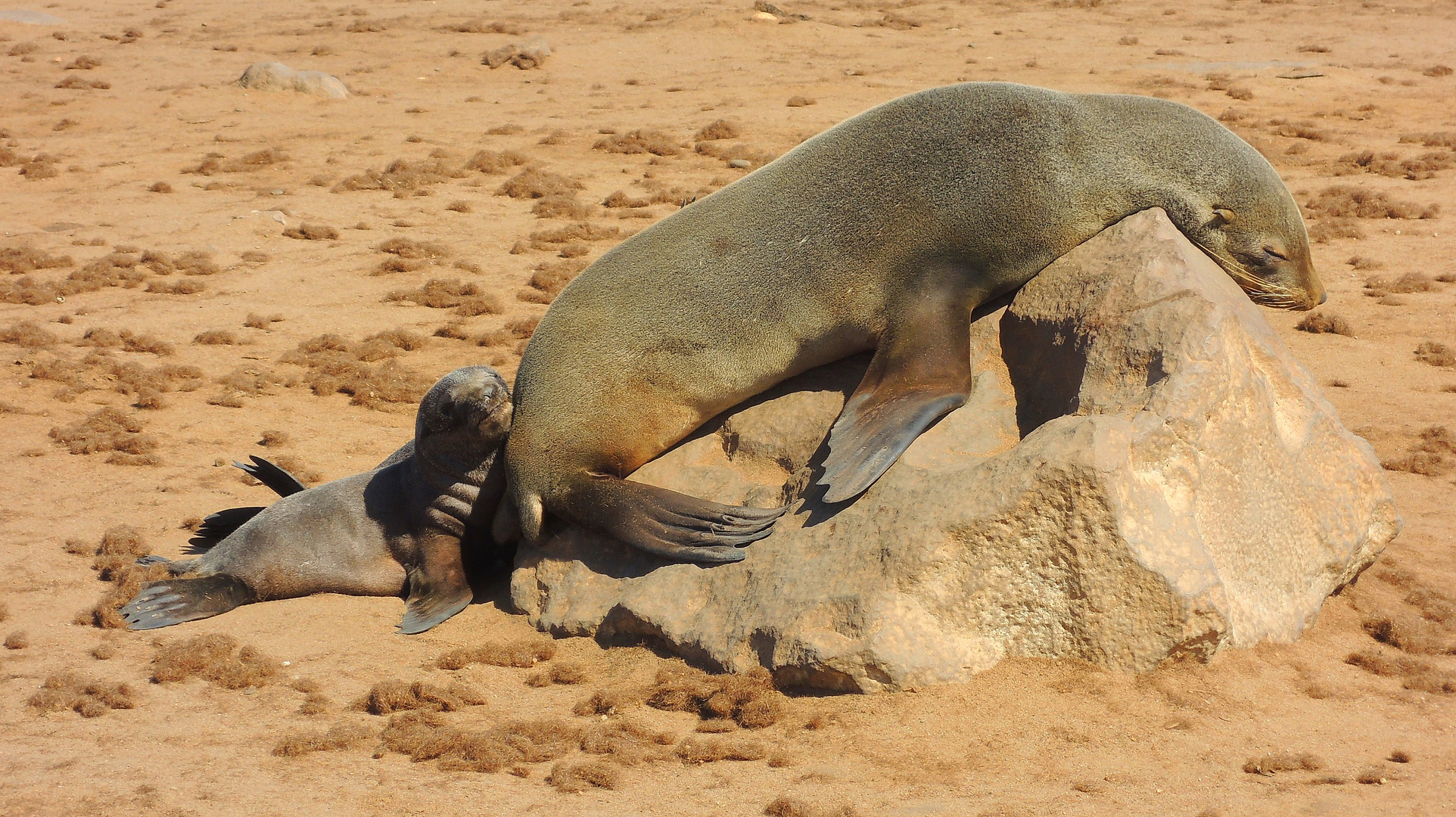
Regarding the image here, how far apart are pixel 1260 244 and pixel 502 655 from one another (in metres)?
3.35

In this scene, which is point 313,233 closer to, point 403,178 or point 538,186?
point 403,178

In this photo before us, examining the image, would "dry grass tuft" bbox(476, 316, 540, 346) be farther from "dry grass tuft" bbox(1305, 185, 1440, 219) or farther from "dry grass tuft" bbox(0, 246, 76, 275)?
"dry grass tuft" bbox(1305, 185, 1440, 219)

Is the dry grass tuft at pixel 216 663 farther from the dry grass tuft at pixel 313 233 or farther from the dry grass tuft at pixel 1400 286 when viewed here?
the dry grass tuft at pixel 1400 286

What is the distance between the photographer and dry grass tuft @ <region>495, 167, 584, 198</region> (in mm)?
11180

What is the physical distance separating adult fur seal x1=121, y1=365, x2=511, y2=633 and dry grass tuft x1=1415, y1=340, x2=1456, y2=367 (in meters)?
5.41

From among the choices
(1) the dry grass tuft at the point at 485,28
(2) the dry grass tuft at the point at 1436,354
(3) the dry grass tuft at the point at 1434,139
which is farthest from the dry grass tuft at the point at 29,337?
(3) the dry grass tuft at the point at 1434,139

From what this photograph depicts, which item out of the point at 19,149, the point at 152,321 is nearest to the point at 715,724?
the point at 152,321

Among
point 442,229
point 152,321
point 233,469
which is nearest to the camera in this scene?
point 233,469

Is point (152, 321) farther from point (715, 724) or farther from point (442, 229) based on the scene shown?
point (715, 724)

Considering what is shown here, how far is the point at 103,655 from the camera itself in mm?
4574

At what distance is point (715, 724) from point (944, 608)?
82 centimetres

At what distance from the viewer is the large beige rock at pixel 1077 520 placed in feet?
12.1

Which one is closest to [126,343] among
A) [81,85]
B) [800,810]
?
[800,810]

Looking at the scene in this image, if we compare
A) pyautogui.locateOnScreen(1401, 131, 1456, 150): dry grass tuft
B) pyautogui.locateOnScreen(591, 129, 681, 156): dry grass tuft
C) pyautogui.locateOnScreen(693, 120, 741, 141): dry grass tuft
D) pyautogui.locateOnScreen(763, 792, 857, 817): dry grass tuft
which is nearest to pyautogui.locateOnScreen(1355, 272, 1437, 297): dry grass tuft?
pyautogui.locateOnScreen(1401, 131, 1456, 150): dry grass tuft
